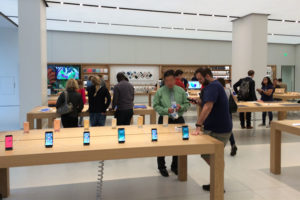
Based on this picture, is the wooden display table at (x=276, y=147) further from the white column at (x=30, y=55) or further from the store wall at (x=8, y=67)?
the store wall at (x=8, y=67)

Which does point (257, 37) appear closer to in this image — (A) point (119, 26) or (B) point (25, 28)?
(A) point (119, 26)

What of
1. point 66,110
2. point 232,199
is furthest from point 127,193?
point 66,110

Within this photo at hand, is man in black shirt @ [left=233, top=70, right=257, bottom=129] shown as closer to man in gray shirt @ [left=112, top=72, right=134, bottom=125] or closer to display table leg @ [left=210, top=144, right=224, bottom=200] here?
man in gray shirt @ [left=112, top=72, right=134, bottom=125]

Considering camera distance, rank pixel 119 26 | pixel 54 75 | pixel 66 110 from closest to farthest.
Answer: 1. pixel 66 110
2. pixel 119 26
3. pixel 54 75

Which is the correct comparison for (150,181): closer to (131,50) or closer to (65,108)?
(65,108)

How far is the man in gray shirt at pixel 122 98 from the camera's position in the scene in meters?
4.75

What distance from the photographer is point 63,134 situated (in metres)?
3.08

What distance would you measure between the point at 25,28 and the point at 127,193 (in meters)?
5.30

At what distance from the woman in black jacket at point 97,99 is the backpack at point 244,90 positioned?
3754 millimetres

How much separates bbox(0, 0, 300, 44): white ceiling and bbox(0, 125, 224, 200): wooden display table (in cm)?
534

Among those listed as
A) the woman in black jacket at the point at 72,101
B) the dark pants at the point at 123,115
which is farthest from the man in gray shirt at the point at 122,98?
the woman in black jacket at the point at 72,101

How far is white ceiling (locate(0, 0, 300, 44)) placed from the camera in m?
7.58

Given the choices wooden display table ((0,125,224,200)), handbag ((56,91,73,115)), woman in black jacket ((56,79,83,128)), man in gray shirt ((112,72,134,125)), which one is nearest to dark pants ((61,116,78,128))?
woman in black jacket ((56,79,83,128))

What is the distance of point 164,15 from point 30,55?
4.35 metres
